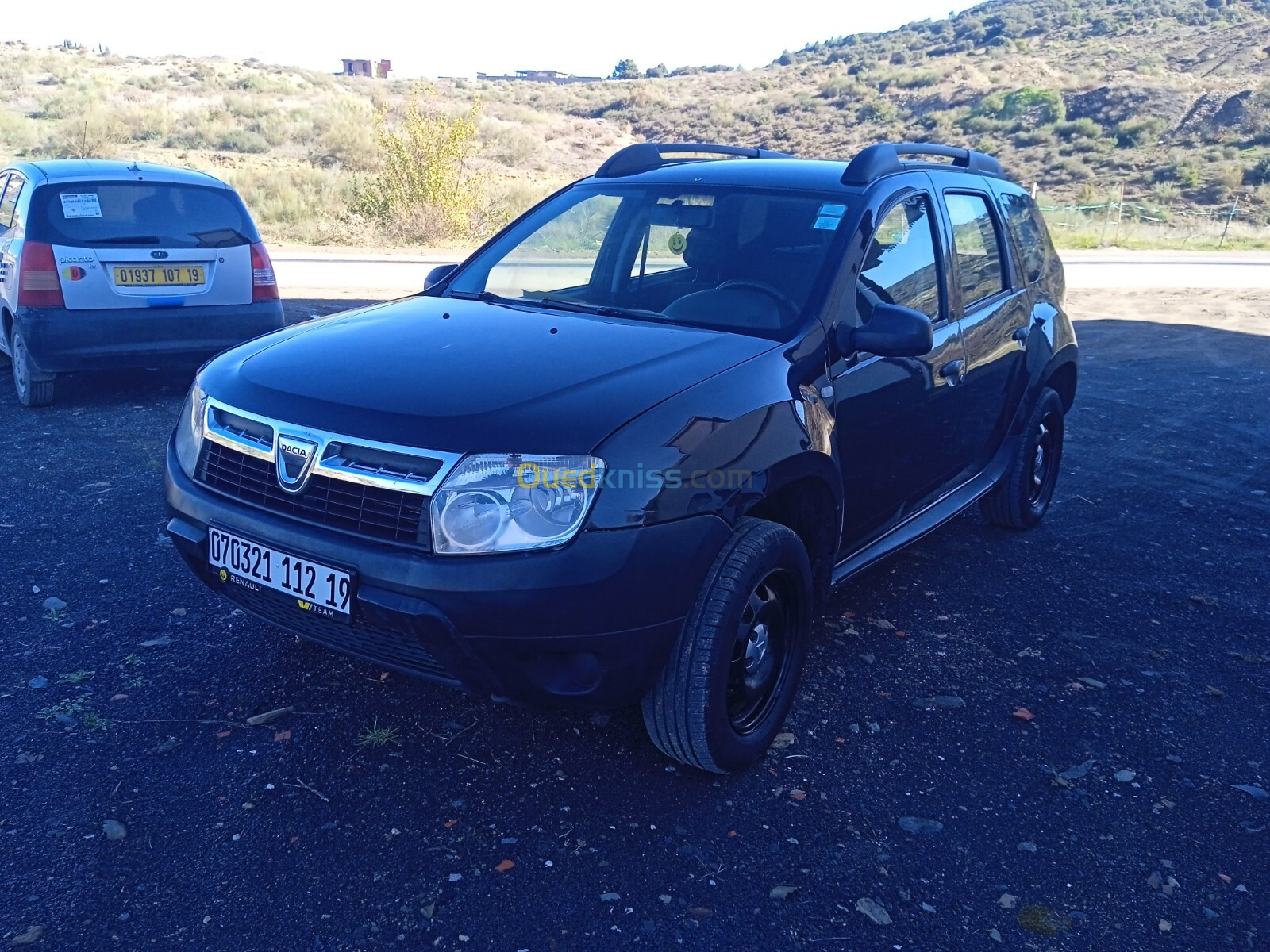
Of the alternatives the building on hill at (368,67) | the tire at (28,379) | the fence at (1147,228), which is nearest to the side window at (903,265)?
the tire at (28,379)

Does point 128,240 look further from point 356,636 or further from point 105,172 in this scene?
point 356,636

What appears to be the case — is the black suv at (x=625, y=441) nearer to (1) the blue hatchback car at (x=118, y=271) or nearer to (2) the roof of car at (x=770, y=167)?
(2) the roof of car at (x=770, y=167)

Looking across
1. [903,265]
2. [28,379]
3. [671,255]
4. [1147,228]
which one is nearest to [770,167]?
[671,255]

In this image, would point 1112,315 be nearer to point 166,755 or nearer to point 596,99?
point 166,755

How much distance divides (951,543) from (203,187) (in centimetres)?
555

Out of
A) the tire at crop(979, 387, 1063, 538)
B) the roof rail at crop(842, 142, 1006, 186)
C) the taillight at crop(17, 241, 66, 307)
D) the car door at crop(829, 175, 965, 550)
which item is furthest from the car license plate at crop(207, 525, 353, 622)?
the taillight at crop(17, 241, 66, 307)

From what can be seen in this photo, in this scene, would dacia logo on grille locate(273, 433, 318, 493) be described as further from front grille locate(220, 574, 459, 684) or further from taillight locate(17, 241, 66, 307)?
taillight locate(17, 241, 66, 307)

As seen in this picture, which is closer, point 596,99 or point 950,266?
point 950,266

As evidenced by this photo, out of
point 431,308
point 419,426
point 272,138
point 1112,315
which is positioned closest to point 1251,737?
point 419,426

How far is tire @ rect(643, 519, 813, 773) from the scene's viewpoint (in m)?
2.82

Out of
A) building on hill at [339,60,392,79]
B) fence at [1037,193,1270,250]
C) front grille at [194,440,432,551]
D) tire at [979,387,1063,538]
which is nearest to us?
front grille at [194,440,432,551]

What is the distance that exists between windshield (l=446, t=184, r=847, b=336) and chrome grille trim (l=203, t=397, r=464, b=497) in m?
1.19

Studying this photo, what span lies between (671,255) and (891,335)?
101cm

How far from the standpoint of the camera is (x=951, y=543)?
17.4 feet
